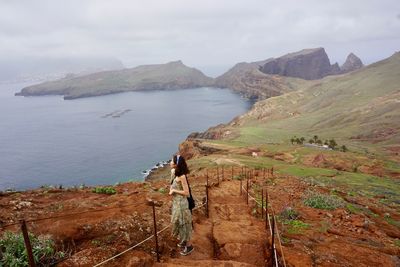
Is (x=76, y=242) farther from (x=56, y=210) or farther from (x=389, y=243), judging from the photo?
(x=389, y=243)

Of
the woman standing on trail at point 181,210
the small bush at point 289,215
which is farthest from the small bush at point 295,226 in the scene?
the woman standing on trail at point 181,210

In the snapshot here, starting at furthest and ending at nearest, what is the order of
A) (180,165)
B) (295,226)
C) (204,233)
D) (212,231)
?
(295,226)
(212,231)
(204,233)
(180,165)

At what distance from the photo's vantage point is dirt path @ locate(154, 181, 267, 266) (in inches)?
418

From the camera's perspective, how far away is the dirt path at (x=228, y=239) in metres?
10.6

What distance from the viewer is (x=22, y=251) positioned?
9258mm

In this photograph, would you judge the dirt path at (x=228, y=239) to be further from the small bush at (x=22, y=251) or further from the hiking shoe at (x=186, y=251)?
the small bush at (x=22, y=251)

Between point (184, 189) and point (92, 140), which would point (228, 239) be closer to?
point (184, 189)

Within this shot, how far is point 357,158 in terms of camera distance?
56.6 metres

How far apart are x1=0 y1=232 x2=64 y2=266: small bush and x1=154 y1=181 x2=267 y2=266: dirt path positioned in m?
2.93

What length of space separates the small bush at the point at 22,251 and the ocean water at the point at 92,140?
208 feet

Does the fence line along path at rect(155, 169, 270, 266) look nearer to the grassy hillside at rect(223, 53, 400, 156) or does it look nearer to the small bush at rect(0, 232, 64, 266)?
the small bush at rect(0, 232, 64, 266)

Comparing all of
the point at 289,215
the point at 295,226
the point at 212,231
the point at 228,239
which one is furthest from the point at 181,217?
the point at 289,215

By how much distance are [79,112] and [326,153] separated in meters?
147

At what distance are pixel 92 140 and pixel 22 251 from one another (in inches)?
4162
